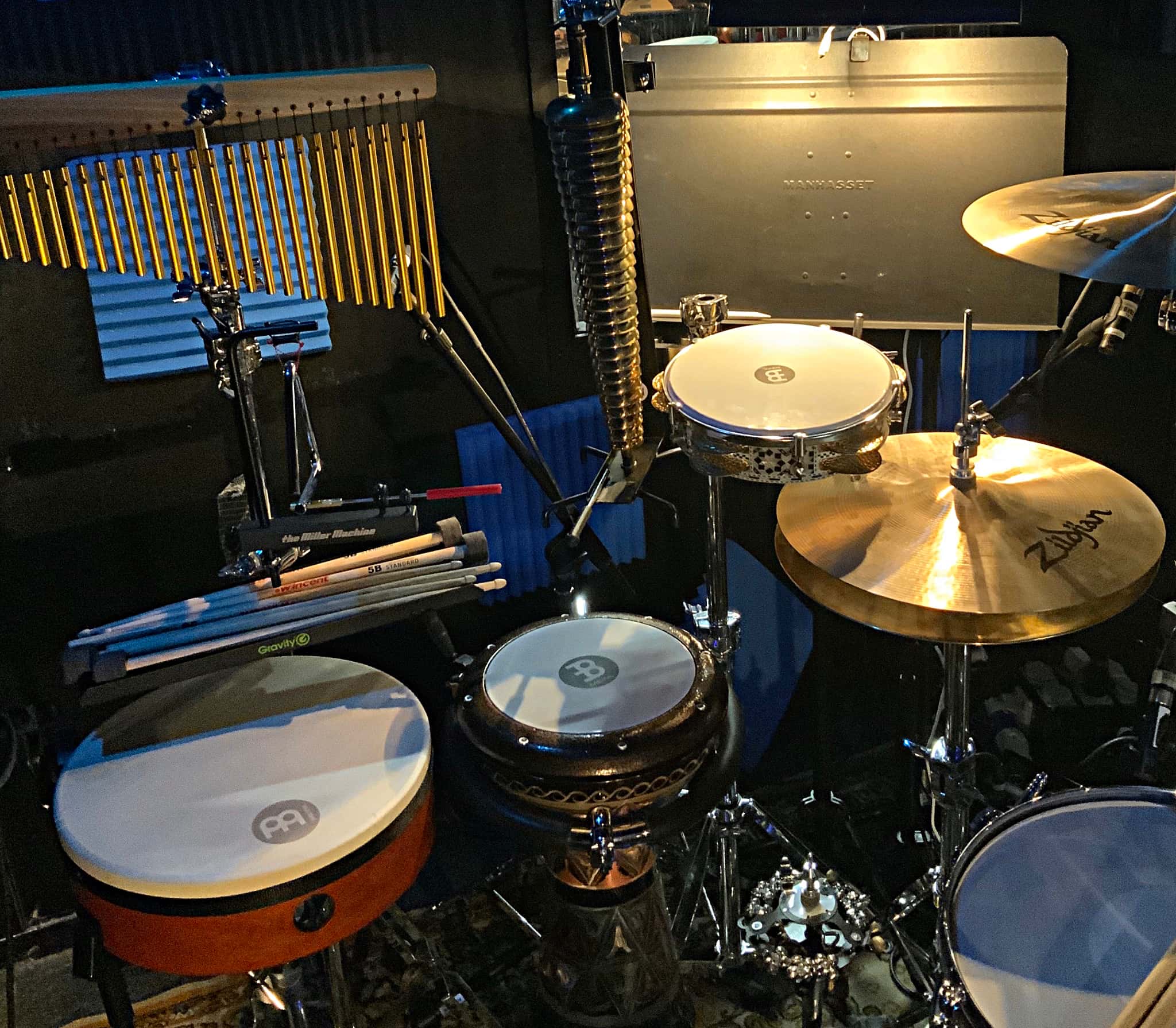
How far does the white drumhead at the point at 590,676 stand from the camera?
2129mm

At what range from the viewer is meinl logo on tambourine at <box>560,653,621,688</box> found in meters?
2.23

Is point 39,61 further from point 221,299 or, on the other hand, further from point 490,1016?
point 490,1016

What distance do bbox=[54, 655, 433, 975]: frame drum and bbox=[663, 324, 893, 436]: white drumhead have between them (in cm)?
78

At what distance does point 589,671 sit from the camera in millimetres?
2264

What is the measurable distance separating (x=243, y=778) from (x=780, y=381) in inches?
45.2

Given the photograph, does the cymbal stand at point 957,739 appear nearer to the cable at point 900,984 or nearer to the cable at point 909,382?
Answer: the cable at point 900,984

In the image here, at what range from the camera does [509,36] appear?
2564 millimetres

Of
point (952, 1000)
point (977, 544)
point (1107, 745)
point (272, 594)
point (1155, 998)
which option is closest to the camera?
point (1155, 998)

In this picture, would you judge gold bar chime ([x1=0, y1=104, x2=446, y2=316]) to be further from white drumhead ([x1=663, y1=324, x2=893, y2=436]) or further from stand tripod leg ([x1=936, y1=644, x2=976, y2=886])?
stand tripod leg ([x1=936, y1=644, x2=976, y2=886])

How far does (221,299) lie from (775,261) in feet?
4.04

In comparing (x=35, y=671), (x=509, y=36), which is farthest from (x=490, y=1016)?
(x=509, y=36)

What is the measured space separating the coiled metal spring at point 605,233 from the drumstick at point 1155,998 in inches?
56.6

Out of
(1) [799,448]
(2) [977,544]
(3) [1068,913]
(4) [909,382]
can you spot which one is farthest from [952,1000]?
(4) [909,382]

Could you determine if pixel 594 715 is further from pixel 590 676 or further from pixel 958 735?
pixel 958 735
